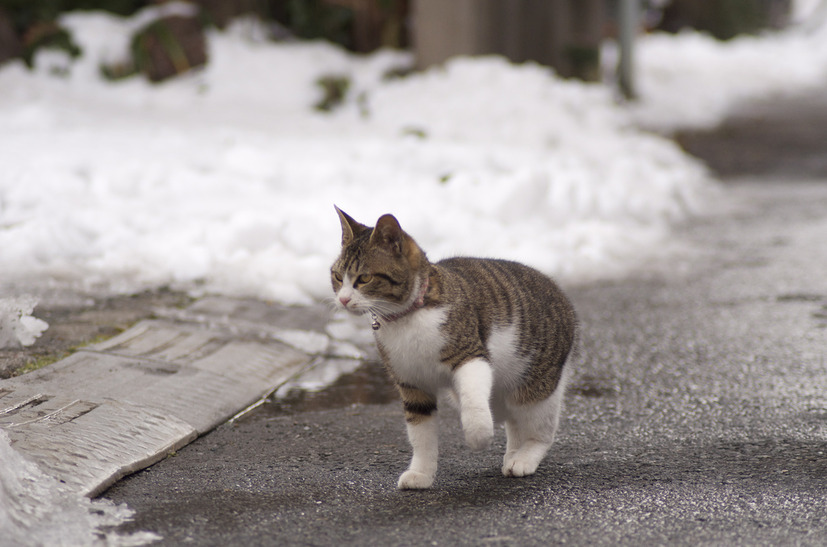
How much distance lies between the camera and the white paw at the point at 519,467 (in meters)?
3.17

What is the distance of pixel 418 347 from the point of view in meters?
2.98

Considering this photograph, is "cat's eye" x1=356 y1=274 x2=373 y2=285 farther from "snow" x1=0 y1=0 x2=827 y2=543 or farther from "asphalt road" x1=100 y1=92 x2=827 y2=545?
"snow" x1=0 y1=0 x2=827 y2=543

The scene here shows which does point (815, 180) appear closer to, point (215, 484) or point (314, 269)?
point (314, 269)

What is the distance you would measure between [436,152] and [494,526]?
5689 mm

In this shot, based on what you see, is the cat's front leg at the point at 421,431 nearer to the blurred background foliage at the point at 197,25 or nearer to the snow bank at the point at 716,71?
the blurred background foliage at the point at 197,25

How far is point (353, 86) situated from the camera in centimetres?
1086

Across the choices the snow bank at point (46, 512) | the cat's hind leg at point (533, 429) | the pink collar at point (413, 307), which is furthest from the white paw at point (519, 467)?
the snow bank at point (46, 512)

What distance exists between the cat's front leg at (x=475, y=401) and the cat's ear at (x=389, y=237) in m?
0.47

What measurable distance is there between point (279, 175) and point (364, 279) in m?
4.62

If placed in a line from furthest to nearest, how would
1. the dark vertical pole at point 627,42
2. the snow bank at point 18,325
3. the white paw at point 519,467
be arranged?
1. the dark vertical pole at point 627,42
2. the snow bank at point 18,325
3. the white paw at point 519,467

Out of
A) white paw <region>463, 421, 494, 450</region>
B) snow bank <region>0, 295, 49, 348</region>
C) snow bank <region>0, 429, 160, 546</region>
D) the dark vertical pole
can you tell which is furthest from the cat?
the dark vertical pole

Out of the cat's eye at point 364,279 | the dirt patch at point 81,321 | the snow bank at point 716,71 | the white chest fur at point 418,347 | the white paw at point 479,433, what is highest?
the cat's eye at point 364,279

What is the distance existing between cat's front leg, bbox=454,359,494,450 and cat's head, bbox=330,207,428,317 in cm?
30

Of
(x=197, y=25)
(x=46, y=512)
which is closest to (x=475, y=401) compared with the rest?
(x=46, y=512)
